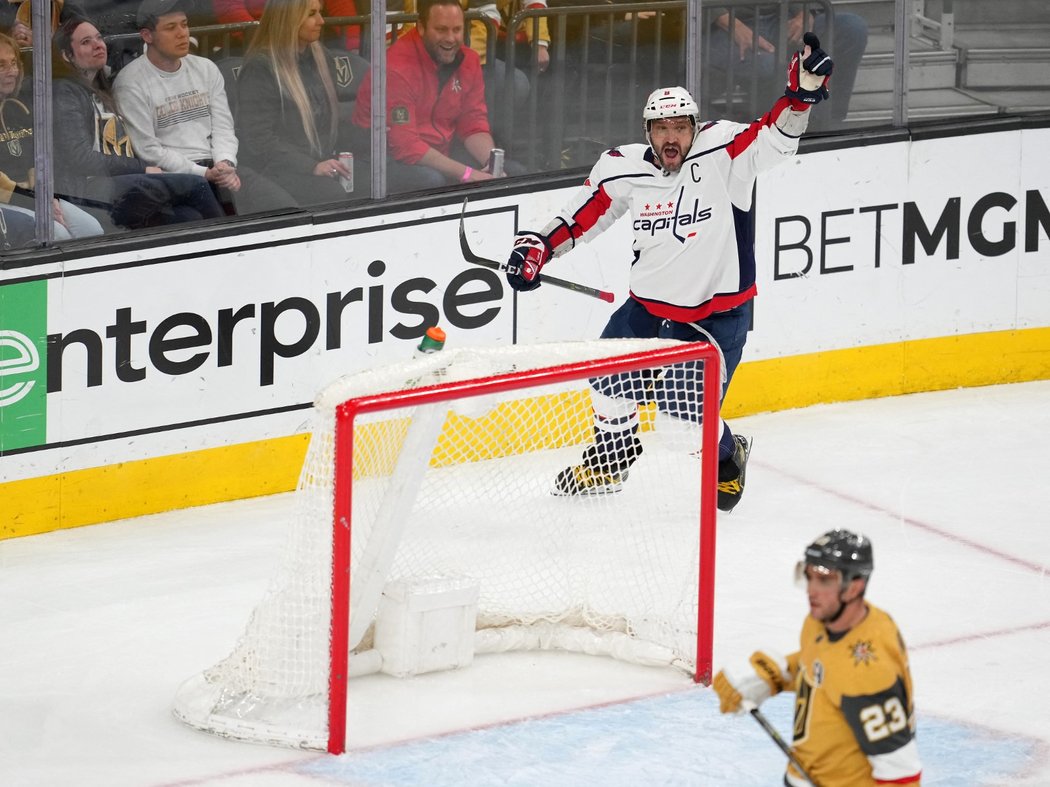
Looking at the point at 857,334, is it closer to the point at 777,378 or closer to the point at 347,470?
the point at 777,378

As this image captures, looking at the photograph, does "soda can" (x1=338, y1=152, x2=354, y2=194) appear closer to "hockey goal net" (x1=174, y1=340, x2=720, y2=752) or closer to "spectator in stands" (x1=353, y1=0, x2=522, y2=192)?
"spectator in stands" (x1=353, y1=0, x2=522, y2=192)

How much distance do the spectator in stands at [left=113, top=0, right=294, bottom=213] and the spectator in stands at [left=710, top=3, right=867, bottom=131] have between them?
1691mm

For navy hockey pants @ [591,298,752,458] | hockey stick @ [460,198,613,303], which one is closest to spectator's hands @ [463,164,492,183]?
hockey stick @ [460,198,613,303]

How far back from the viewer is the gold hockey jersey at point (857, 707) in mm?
2883

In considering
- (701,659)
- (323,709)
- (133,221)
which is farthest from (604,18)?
(323,709)

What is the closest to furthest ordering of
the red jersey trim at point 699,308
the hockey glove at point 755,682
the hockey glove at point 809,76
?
the hockey glove at point 755,682 → the hockey glove at point 809,76 → the red jersey trim at point 699,308

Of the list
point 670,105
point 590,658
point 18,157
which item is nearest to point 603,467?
point 590,658

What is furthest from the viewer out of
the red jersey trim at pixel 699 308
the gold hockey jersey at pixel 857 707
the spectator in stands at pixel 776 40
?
the spectator in stands at pixel 776 40

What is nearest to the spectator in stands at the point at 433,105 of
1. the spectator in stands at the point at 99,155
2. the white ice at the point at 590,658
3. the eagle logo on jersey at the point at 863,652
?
the spectator in stands at the point at 99,155

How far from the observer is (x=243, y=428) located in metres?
5.79

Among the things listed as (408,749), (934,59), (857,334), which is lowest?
(408,749)

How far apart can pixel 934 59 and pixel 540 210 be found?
1621 mm

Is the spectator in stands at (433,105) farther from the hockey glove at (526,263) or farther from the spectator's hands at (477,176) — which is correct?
the hockey glove at (526,263)

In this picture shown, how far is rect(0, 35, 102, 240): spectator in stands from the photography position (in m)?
5.27
